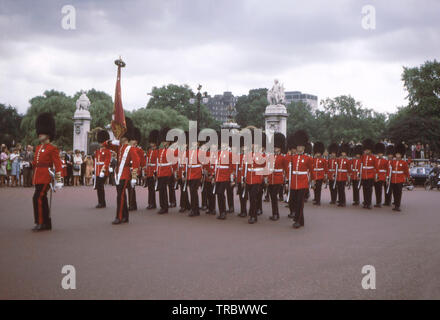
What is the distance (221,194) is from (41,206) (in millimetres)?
3862

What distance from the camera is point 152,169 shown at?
1227 cm

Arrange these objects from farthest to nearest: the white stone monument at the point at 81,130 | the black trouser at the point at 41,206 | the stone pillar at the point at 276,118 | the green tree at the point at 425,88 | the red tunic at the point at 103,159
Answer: the green tree at the point at 425,88
the white stone monument at the point at 81,130
the stone pillar at the point at 276,118
the red tunic at the point at 103,159
the black trouser at the point at 41,206

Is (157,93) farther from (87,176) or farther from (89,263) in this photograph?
(89,263)

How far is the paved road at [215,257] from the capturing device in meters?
4.67

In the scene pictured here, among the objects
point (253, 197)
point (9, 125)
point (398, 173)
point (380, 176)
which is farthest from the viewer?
point (9, 125)

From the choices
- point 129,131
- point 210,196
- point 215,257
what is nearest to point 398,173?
point 210,196

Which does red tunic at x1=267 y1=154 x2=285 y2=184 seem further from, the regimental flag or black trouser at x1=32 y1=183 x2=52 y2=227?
black trouser at x1=32 y1=183 x2=52 y2=227

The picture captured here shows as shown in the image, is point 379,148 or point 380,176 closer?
point 380,176

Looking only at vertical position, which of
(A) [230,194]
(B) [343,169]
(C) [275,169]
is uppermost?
(C) [275,169]

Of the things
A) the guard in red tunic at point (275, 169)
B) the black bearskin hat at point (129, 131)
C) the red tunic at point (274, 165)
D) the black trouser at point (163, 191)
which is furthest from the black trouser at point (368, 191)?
the black bearskin hat at point (129, 131)

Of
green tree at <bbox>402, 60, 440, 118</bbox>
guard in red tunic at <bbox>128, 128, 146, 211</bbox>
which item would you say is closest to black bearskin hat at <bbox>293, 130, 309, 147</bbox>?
guard in red tunic at <bbox>128, 128, 146, 211</bbox>

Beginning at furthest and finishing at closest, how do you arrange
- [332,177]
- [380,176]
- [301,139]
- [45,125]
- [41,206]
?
[332,177] → [380,176] → [301,139] → [45,125] → [41,206]

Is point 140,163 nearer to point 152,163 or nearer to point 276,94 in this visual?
point 152,163

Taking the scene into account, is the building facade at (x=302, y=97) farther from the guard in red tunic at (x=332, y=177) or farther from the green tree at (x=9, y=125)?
the guard in red tunic at (x=332, y=177)
